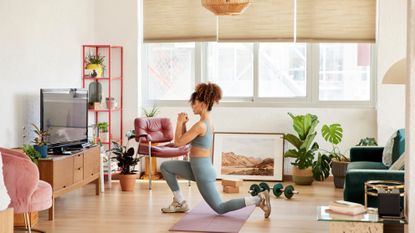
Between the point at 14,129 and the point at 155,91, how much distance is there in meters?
3.26

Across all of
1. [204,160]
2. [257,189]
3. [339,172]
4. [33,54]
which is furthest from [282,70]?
[33,54]

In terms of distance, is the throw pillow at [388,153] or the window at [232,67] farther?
the window at [232,67]

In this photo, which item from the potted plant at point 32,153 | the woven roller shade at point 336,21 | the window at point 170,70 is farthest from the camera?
the window at point 170,70

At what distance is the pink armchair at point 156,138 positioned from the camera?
9312mm

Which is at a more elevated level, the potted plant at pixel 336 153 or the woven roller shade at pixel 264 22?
the woven roller shade at pixel 264 22

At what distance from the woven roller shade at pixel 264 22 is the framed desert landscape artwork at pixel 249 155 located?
131cm

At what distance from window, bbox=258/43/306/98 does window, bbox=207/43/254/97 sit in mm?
165

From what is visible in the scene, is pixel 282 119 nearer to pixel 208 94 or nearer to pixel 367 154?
pixel 367 154

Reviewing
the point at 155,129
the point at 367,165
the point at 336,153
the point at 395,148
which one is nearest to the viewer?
the point at 395,148

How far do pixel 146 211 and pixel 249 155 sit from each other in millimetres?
2592

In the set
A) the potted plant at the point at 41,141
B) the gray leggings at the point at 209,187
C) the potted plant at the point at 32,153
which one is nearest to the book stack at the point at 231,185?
the gray leggings at the point at 209,187

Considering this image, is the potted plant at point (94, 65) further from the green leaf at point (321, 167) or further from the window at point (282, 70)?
the green leaf at point (321, 167)

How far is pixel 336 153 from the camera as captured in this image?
9.96 meters

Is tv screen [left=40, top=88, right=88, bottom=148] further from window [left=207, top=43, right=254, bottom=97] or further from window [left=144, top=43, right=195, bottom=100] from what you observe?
window [left=207, top=43, right=254, bottom=97]
